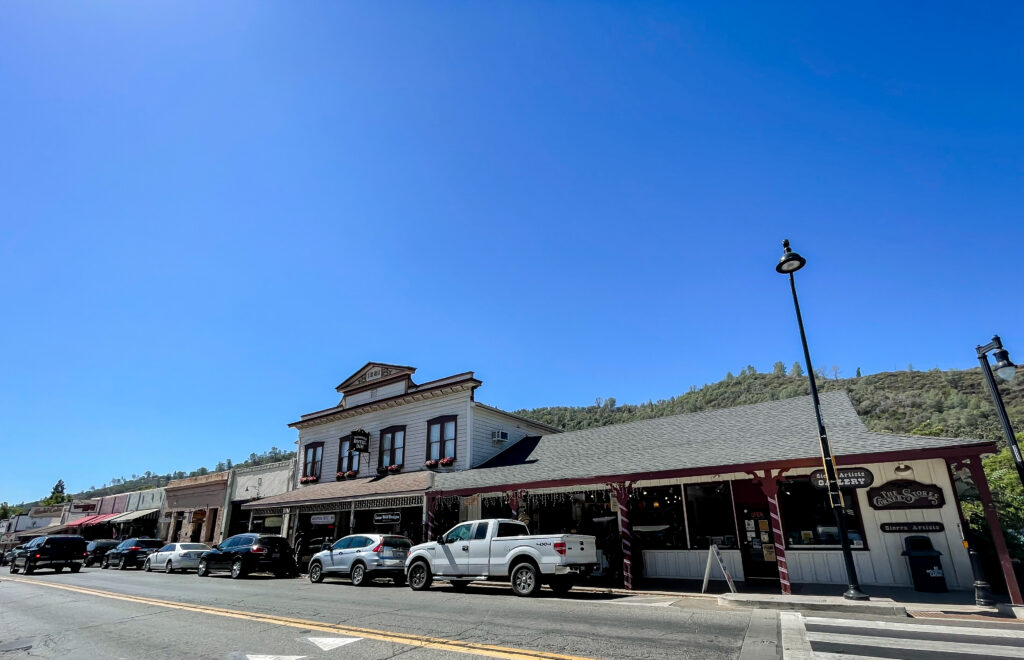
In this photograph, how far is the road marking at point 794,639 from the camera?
6.51m

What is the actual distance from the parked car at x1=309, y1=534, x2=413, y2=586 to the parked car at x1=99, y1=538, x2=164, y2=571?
15.5m

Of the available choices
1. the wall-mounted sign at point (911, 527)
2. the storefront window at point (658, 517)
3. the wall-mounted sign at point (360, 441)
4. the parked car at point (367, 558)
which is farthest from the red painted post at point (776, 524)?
the wall-mounted sign at point (360, 441)

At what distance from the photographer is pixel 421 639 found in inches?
302

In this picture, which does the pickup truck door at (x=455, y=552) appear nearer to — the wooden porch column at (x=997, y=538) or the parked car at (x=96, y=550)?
the wooden porch column at (x=997, y=538)

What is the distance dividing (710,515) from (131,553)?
2777 centimetres

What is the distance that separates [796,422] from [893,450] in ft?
17.1

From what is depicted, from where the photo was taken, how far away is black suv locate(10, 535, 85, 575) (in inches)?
961

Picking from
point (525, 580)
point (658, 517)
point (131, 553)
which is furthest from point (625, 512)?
point (131, 553)

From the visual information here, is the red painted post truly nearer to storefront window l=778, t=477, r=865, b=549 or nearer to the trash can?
storefront window l=778, t=477, r=865, b=549

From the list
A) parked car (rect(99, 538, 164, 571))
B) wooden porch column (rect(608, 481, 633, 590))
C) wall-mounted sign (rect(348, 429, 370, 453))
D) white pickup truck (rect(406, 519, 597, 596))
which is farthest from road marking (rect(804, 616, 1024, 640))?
parked car (rect(99, 538, 164, 571))

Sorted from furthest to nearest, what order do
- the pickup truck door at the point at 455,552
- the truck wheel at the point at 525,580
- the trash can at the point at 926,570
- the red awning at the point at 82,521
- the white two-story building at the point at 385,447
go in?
the red awning at the point at 82,521, the white two-story building at the point at 385,447, the pickup truck door at the point at 455,552, the truck wheel at the point at 525,580, the trash can at the point at 926,570

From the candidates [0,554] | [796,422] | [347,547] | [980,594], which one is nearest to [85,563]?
→ [0,554]

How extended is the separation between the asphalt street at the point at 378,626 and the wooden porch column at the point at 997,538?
4.64m

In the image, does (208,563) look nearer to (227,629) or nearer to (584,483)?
(227,629)
